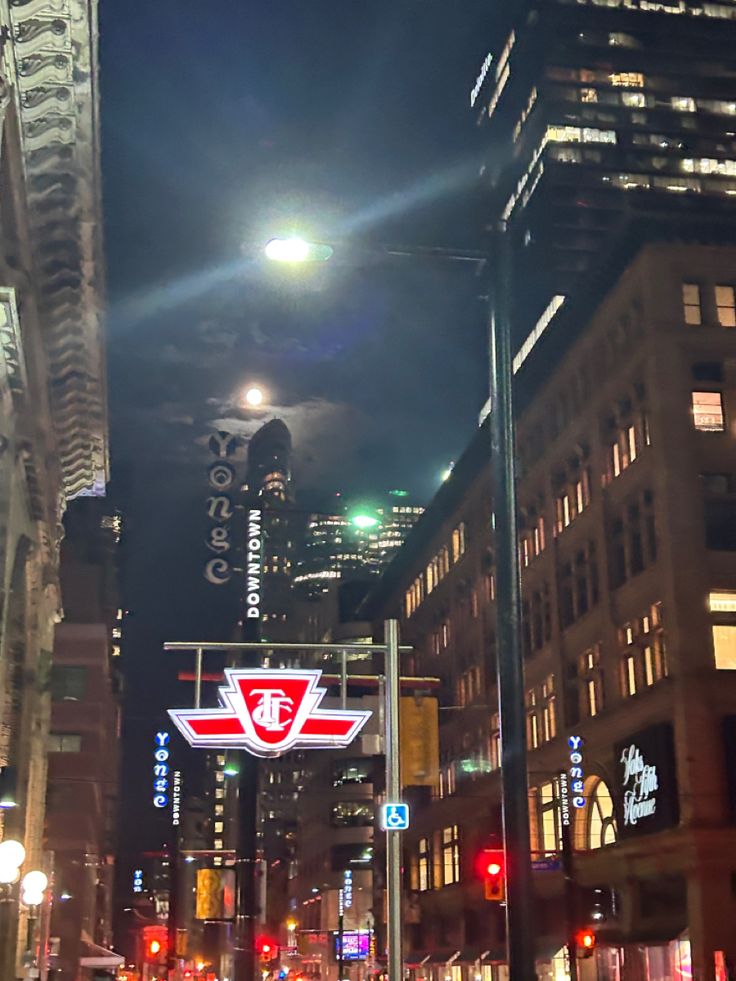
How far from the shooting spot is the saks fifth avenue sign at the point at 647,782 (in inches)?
1800

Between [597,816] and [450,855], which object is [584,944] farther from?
[450,855]

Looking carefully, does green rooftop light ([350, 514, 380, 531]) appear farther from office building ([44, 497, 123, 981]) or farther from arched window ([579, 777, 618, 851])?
office building ([44, 497, 123, 981])

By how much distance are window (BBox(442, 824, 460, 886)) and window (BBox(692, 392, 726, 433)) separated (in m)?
42.4

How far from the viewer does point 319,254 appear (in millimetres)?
13453

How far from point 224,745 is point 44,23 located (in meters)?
12.8

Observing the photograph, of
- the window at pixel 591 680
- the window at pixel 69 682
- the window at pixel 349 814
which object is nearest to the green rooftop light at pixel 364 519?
the window at pixel 591 680

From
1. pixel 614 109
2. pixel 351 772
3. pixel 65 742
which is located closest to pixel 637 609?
pixel 65 742

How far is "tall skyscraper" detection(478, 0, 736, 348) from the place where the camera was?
147625 millimetres

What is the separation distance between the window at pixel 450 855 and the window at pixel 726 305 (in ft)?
146


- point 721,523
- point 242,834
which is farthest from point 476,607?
point 242,834

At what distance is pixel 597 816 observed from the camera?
54.6 m

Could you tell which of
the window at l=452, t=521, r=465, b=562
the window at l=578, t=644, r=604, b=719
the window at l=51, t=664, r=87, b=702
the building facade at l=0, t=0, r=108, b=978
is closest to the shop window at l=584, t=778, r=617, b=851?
the window at l=578, t=644, r=604, b=719

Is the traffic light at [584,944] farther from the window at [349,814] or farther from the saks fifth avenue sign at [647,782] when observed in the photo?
the window at [349,814]

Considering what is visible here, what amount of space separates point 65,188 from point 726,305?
35571 millimetres
